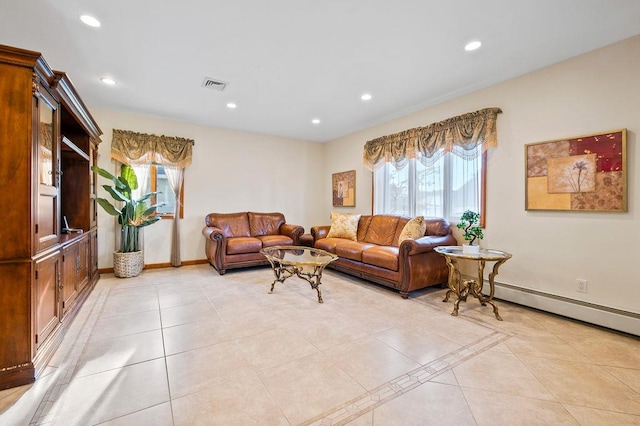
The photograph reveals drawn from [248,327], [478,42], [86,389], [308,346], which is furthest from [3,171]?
[478,42]

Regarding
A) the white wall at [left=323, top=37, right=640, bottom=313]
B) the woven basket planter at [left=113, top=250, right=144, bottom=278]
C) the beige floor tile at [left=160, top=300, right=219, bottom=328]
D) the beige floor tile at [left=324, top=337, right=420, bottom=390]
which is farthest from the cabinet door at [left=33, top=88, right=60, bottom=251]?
the white wall at [left=323, top=37, right=640, bottom=313]

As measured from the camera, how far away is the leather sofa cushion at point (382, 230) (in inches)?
173

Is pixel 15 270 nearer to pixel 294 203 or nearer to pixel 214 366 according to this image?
pixel 214 366

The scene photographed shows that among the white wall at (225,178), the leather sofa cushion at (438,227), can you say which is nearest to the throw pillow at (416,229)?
the leather sofa cushion at (438,227)

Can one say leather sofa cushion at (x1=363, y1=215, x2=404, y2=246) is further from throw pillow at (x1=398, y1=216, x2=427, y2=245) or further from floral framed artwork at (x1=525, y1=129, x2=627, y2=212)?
floral framed artwork at (x1=525, y1=129, x2=627, y2=212)

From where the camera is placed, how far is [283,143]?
242 inches

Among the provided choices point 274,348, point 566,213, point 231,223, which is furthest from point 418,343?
point 231,223

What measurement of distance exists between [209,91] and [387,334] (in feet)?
11.9

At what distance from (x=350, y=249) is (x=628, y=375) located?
2866 millimetres

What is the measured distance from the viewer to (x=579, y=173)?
273 centimetres

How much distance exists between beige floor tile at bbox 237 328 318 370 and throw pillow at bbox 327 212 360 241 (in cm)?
257

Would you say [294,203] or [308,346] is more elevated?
[294,203]

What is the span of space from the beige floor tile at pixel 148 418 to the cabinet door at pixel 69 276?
159 centimetres

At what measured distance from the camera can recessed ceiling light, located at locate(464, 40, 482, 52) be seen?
101 inches
